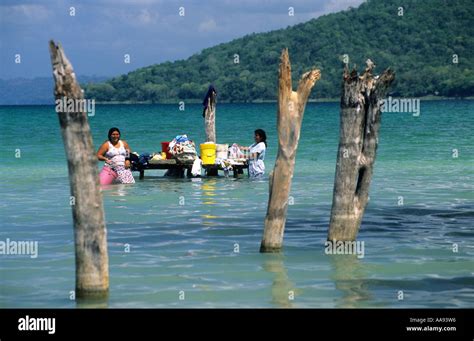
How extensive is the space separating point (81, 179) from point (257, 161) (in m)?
16.0

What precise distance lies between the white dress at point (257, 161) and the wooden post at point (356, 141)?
10823mm

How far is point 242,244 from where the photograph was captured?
1798 centimetres

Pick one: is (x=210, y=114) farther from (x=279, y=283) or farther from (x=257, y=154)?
(x=279, y=283)

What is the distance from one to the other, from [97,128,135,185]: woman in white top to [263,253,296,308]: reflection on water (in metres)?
9.11

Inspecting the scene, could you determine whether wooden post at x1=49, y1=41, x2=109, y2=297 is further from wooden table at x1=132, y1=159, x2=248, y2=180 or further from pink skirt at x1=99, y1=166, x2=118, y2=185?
wooden table at x1=132, y1=159, x2=248, y2=180

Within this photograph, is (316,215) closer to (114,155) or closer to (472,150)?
(114,155)

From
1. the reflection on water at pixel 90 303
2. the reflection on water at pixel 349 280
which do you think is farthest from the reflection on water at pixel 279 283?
the reflection on water at pixel 90 303

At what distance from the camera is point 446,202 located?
24125 millimetres

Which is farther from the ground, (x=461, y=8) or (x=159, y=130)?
(x=461, y=8)

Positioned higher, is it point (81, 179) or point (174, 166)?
point (81, 179)

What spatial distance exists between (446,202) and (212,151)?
22.1 ft

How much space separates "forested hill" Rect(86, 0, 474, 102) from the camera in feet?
492

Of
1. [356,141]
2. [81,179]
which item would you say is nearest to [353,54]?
[356,141]

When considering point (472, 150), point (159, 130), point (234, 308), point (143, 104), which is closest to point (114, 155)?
point (234, 308)
